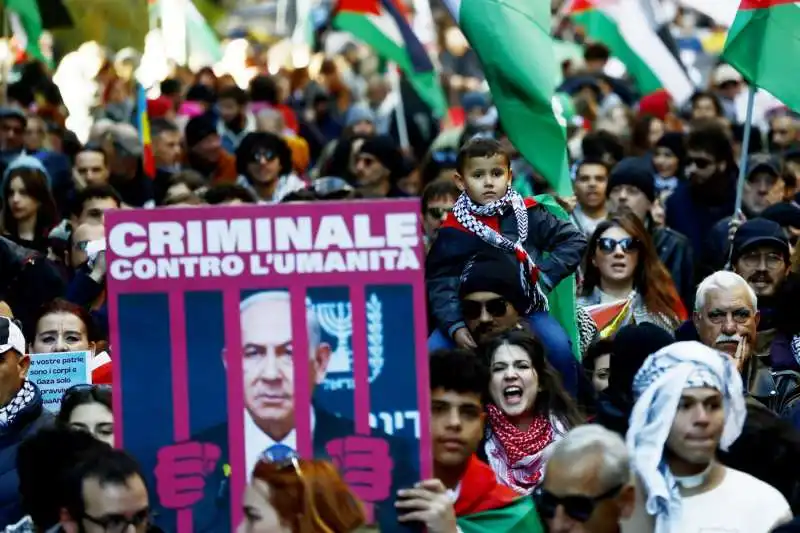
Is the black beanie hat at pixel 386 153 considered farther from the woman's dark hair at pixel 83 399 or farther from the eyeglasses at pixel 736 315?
the woman's dark hair at pixel 83 399

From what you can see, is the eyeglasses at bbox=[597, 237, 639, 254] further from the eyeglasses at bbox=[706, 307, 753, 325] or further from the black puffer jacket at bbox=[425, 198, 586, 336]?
the eyeglasses at bbox=[706, 307, 753, 325]

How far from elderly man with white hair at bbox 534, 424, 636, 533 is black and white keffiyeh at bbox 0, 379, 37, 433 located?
246 cm

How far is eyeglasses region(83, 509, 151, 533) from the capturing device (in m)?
6.21

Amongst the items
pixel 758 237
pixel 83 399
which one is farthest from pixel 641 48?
pixel 83 399

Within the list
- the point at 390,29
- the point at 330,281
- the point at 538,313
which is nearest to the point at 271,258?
the point at 330,281

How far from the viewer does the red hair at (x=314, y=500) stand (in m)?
6.12

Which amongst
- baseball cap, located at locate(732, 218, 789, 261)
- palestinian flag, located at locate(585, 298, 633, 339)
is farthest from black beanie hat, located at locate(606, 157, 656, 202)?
palestinian flag, located at locate(585, 298, 633, 339)

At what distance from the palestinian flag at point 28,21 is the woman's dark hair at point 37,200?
4.34m

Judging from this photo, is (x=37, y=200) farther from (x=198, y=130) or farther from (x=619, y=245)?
(x=198, y=130)

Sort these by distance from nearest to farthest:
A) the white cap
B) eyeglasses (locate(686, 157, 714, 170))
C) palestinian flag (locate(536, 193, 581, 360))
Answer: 1. palestinian flag (locate(536, 193, 581, 360))
2. eyeglasses (locate(686, 157, 714, 170))
3. the white cap

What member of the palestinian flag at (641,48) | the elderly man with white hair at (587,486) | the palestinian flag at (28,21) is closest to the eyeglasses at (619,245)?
the elderly man with white hair at (587,486)

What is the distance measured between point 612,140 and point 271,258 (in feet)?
32.1

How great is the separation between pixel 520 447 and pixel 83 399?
1585 mm

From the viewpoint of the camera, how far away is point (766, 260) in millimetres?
11203
